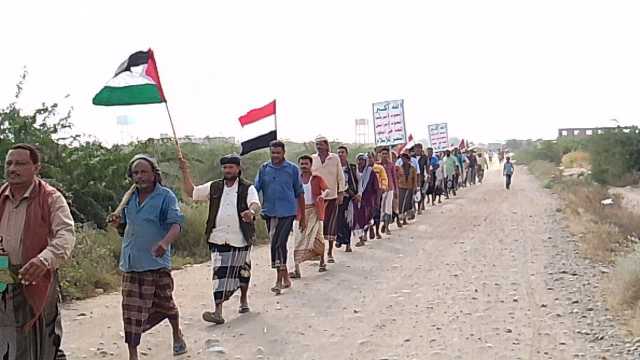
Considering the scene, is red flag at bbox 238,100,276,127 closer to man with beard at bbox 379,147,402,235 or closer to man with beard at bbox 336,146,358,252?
man with beard at bbox 336,146,358,252

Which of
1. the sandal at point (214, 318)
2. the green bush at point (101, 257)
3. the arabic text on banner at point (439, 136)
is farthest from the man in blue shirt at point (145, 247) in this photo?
the arabic text on banner at point (439, 136)

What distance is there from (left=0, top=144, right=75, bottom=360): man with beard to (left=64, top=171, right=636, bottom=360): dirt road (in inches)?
72.0

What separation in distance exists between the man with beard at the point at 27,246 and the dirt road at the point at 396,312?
183 centimetres

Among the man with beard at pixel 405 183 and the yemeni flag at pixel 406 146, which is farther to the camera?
the yemeni flag at pixel 406 146

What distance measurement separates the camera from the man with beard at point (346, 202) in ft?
44.7

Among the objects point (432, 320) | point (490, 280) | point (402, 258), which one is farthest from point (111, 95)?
point (402, 258)

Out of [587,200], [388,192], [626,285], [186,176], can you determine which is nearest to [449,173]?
[587,200]

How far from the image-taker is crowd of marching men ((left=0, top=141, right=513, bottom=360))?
5281 mm

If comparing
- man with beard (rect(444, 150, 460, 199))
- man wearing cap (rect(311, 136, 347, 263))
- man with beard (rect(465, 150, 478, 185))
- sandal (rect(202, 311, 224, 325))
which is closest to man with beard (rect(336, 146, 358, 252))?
man wearing cap (rect(311, 136, 347, 263))

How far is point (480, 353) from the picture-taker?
7.05 meters

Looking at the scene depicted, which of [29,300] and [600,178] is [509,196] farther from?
[29,300]

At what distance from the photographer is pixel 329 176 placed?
479 inches

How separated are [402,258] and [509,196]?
59.5 ft

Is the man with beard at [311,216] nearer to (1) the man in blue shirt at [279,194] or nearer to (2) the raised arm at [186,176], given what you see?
(1) the man in blue shirt at [279,194]
